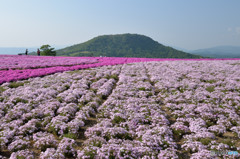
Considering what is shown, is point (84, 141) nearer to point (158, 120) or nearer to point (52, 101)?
point (158, 120)

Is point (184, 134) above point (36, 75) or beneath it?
beneath

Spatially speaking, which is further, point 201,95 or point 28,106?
point 201,95

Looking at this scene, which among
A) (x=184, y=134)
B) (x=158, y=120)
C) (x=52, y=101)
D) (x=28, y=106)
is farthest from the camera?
(x=52, y=101)

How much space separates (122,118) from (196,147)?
4095 millimetres

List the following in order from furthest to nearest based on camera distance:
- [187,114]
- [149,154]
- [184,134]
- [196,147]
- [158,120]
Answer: [187,114]
[158,120]
[184,134]
[196,147]
[149,154]

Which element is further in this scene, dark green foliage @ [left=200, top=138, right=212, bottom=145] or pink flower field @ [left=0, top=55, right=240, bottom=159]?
dark green foliage @ [left=200, top=138, right=212, bottom=145]

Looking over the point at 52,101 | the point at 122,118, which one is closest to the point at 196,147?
the point at 122,118

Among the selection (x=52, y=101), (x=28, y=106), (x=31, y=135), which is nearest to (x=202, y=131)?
(x=31, y=135)

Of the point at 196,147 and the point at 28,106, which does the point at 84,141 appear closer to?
the point at 196,147

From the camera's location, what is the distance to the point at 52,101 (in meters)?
12.1

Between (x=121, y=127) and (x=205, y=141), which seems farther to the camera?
(x=121, y=127)

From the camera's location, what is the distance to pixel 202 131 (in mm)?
8086

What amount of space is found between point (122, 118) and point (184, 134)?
3458mm

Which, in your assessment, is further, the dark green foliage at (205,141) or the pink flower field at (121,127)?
the dark green foliage at (205,141)
